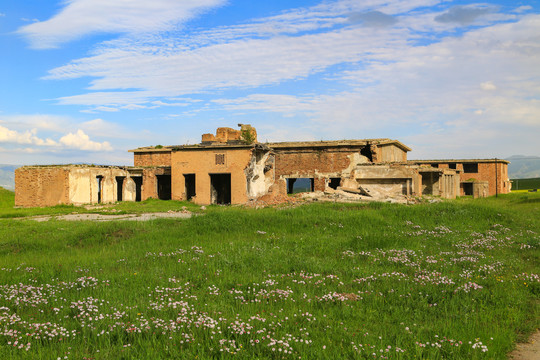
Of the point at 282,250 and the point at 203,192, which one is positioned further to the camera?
the point at 203,192

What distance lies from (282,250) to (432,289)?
4347 mm

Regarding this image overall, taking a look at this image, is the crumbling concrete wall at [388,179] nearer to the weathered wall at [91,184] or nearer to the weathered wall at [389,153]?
the weathered wall at [389,153]

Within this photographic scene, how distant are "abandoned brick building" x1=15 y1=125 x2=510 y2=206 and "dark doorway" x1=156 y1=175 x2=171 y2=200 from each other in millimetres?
97

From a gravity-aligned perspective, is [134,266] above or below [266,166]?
below

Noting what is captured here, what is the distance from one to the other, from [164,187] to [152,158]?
5099 mm

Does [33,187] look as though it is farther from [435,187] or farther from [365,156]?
[435,187]

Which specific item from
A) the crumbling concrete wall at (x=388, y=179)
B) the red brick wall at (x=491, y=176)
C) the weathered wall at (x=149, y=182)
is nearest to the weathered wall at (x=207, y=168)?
the weathered wall at (x=149, y=182)

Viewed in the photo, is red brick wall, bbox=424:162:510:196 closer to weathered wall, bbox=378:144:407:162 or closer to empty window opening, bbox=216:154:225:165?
weathered wall, bbox=378:144:407:162

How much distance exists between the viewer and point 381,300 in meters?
6.91

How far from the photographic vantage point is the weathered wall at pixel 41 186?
29.4 m

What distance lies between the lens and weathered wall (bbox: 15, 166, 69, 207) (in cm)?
2939

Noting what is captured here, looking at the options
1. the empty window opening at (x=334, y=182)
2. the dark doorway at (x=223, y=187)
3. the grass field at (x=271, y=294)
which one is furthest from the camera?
the empty window opening at (x=334, y=182)

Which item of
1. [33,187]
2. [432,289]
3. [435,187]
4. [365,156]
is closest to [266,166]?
[365,156]

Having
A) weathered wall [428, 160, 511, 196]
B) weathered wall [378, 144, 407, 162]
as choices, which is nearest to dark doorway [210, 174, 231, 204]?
weathered wall [378, 144, 407, 162]
